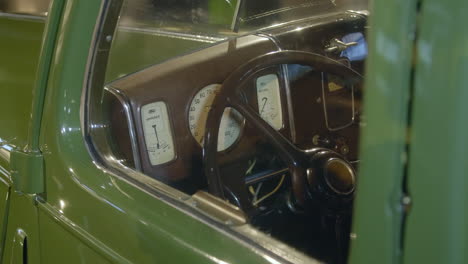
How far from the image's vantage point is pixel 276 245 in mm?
902

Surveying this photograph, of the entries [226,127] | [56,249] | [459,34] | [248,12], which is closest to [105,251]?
[56,249]

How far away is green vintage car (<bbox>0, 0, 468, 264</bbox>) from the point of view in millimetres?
620

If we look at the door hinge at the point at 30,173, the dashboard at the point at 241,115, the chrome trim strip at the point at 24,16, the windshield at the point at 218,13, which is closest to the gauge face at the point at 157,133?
the dashboard at the point at 241,115

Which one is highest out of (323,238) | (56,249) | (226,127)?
(226,127)

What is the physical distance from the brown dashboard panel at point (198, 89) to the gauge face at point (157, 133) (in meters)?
0.01

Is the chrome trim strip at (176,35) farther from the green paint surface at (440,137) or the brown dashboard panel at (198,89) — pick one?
the green paint surface at (440,137)

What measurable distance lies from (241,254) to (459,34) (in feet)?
1.57

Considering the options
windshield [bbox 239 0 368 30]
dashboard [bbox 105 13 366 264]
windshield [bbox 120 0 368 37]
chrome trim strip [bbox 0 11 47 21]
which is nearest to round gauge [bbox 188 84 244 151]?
dashboard [bbox 105 13 366 264]

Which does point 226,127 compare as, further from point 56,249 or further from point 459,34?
point 459,34

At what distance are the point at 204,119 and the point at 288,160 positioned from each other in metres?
0.28

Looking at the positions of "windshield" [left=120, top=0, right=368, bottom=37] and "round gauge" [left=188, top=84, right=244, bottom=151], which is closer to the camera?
"round gauge" [left=188, top=84, right=244, bottom=151]

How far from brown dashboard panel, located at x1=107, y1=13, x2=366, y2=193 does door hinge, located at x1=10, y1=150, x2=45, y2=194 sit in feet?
0.61

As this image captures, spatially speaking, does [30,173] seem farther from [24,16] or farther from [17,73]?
[24,16]

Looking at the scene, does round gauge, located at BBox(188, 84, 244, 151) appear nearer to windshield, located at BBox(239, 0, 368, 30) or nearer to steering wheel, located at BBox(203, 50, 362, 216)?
steering wheel, located at BBox(203, 50, 362, 216)
